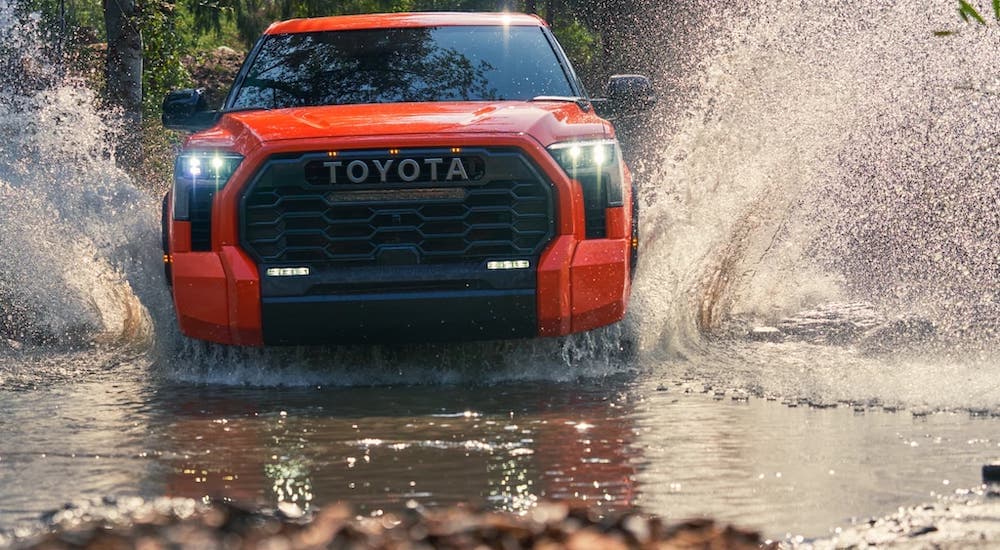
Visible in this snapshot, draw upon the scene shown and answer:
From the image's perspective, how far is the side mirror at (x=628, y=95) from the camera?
1016 cm

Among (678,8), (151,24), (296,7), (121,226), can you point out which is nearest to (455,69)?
(121,226)

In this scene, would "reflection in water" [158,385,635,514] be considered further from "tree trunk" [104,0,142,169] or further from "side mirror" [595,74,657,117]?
"tree trunk" [104,0,142,169]

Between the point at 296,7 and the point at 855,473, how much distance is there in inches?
1065

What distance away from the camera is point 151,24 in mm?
22109

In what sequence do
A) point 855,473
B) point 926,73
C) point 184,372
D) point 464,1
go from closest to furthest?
point 855,473
point 184,372
point 926,73
point 464,1

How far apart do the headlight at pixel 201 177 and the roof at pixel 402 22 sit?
81.0 inches

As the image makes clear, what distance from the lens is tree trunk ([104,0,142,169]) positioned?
21891 millimetres

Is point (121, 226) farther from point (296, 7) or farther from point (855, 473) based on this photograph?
point (296, 7)

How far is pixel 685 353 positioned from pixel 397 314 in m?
1.84

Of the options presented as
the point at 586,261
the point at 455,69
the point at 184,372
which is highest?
the point at 455,69

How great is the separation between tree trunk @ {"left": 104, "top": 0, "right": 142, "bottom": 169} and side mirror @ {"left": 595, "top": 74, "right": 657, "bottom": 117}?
40.7ft

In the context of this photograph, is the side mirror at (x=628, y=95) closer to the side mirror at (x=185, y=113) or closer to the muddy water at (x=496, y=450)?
the muddy water at (x=496, y=450)

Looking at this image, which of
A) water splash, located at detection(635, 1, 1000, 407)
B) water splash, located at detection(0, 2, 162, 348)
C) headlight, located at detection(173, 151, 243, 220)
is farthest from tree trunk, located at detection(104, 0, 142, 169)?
headlight, located at detection(173, 151, 243, 220)

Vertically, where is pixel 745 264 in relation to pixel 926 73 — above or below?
below
